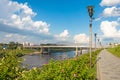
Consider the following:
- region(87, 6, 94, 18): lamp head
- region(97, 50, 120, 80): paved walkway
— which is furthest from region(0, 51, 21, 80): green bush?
region(87, 6, 94, 18): lamp head

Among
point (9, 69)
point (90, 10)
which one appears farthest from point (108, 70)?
point (9, 69)

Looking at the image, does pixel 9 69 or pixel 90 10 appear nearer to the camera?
pixel 9 69

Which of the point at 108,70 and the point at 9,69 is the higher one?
the point at 9,69

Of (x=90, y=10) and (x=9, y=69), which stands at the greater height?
(x=90, y=10)

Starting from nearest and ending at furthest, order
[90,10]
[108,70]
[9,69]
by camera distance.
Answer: [9,69], [108,70], [90,10]

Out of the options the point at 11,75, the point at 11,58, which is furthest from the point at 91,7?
the point at 11,75

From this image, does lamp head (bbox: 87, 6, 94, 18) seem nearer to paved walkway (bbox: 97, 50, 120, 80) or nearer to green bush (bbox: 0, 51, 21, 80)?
paved walkway (bbox: 97, 50, 120, 80)

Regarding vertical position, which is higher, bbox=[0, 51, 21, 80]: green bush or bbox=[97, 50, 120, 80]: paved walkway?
bbox=[0, 51, 21, 80]: green bush

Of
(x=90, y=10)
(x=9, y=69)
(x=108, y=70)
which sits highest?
(x=90, y=10)

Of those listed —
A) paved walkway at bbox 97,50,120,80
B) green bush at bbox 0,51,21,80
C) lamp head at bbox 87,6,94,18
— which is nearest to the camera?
green bush at bbox 0,51,21,80

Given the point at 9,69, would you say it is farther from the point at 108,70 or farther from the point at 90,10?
the point at 90,10

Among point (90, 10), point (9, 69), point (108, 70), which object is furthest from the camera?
point (90, 10)

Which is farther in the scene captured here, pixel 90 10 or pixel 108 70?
pixel 90 10

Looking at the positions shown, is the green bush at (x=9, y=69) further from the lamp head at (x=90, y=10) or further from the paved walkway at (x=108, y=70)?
the lamp head at (x=90, y=10)
